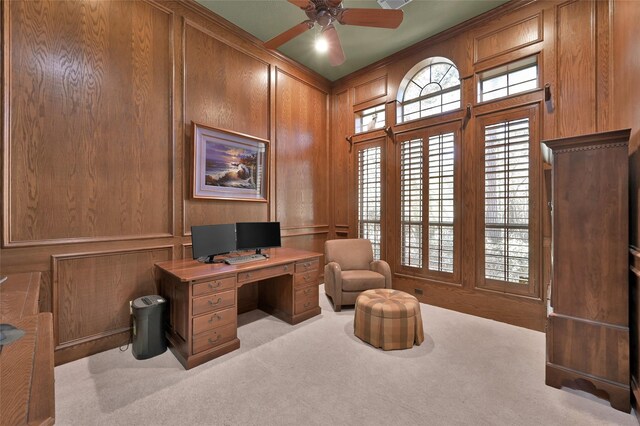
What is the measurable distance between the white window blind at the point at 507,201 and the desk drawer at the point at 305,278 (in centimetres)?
213

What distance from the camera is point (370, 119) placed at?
468cm

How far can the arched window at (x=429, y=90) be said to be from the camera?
376cm

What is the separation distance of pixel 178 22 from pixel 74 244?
2.57 metres

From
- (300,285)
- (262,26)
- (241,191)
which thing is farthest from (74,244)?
(262,26)

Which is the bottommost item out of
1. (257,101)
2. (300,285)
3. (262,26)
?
(300,285)

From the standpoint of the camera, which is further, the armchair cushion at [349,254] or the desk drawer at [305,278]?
the armchair cushion at [349,254]

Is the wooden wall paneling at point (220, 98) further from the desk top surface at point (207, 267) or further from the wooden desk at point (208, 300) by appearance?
the wooden desk at point (208, 300)

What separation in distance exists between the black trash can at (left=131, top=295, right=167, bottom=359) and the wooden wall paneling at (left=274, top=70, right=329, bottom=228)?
2070 millimetres

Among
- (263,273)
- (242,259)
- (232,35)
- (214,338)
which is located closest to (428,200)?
(263,273)

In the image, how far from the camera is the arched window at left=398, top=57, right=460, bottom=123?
12.3 feet

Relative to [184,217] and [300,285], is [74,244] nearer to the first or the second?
[184,217]

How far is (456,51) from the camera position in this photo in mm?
3596

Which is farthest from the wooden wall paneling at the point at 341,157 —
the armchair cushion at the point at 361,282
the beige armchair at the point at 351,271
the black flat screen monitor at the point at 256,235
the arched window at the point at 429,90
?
the black flat screen monitor at the point at 256,235

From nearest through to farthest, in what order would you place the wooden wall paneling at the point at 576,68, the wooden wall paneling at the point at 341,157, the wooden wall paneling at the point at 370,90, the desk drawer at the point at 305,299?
the wooden wall paneling at the point at 576,68
the desk drawer at the point at 305,299
the wooden wall paneling at the point at 370,90
the wooden wall paneling at the point at 341,157
